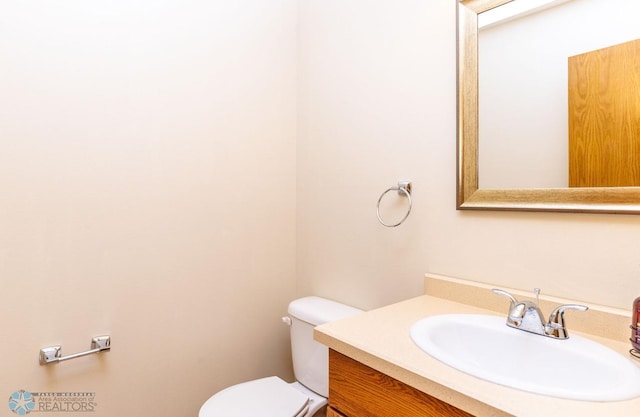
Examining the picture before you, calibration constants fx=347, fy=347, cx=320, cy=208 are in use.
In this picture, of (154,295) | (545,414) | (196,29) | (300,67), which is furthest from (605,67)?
(154,295)

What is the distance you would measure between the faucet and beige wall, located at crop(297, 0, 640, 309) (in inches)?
5.4

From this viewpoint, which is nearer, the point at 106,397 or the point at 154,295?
the point at 106,397

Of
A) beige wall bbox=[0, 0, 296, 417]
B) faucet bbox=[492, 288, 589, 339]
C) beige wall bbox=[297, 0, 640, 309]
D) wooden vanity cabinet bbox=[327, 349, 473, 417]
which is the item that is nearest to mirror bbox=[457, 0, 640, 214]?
beige wall bbox=[297, 0, 640, 309]

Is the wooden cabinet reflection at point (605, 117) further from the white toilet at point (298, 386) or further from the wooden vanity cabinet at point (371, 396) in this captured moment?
the white toilet at point (298, 386)

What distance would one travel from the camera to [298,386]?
4.94ft

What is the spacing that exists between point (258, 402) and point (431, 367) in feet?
2.77

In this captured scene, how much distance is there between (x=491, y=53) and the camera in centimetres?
111

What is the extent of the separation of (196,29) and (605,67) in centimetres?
146

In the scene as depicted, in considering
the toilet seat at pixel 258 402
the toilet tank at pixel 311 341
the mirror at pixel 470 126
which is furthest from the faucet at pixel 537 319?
the toilet seat at pixel 258 402

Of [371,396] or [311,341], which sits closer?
[371,396]

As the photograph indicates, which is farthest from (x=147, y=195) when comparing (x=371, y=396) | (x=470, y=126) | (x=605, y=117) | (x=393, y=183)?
(x=605, y=117)

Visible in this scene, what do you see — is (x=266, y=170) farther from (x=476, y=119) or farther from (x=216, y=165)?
(x=476, y=119)

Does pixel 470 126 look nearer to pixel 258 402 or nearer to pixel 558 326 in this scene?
pixel 558 326

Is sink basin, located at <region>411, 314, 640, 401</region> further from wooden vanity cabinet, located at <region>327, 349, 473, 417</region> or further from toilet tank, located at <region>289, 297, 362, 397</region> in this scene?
toilet tank, located at <region>289, 297, 362, 397</region>
